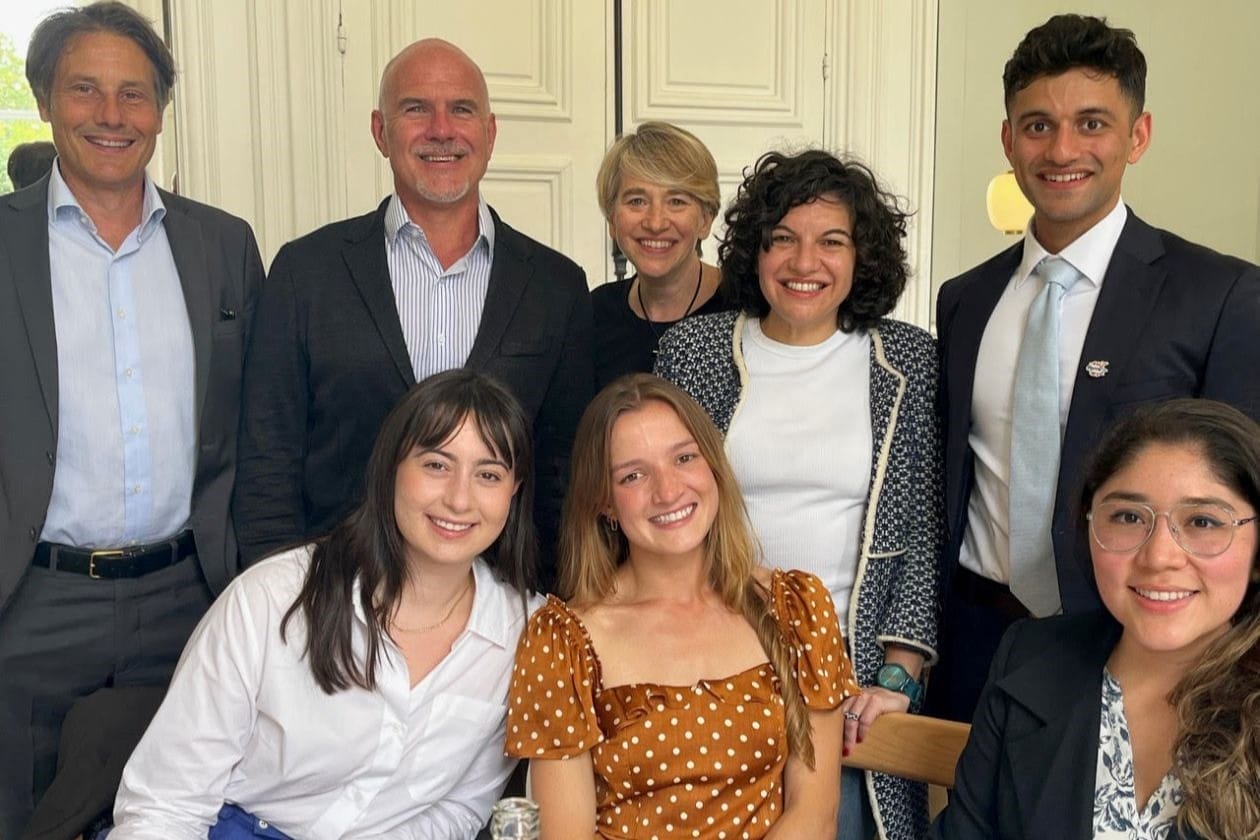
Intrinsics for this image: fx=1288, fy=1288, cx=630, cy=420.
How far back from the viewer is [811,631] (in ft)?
6.37

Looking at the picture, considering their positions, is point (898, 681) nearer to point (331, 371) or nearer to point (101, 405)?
point (331, 371)

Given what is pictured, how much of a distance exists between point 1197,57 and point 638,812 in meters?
4.52

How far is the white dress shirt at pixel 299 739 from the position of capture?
184cm

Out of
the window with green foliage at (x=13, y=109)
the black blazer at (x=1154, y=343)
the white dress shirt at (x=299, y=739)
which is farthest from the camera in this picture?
the window with green foliage at (x=13, y=109)

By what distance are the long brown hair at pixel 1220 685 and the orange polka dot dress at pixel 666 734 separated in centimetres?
53

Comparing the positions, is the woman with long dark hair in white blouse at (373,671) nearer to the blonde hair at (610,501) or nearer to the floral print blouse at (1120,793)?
the blonde hair at (610,501)

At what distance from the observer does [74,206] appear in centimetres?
245

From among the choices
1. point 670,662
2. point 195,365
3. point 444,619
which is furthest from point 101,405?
point 670,662

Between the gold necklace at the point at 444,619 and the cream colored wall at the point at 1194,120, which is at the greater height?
the cream colored wall at the point at 1194,120

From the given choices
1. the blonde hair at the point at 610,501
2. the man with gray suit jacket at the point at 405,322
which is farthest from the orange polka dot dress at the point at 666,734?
the man with gray suit jacket at the point at 405,322

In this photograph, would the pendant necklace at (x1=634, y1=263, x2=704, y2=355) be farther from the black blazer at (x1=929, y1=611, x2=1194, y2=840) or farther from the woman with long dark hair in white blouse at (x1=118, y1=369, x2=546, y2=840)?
the black blazer at (x1=929, y1=611, x2=1194, y2=840)

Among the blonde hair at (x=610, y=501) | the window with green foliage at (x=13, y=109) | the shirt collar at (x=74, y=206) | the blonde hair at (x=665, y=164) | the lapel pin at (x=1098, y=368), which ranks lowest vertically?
the blonde hair at (x=610, y=501)

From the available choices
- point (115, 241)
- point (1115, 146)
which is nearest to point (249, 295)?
point (115, 241)

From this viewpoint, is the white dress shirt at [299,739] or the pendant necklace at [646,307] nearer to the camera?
the white dress shirt at [299,739]
